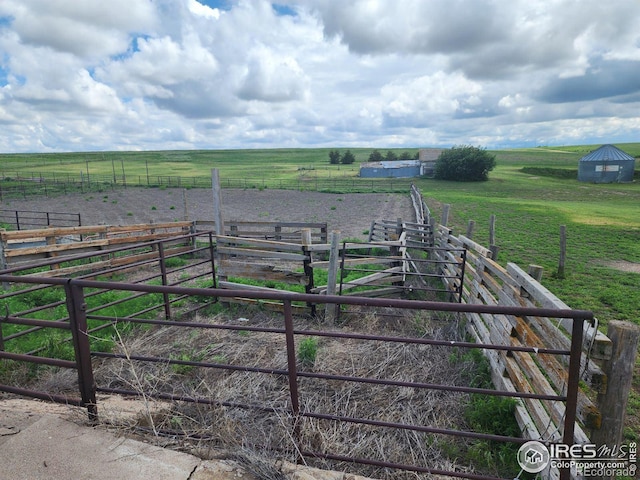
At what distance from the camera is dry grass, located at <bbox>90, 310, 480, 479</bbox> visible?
9.06 feet

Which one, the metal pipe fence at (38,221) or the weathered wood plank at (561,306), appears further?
the metal pipe fence at (38,221)

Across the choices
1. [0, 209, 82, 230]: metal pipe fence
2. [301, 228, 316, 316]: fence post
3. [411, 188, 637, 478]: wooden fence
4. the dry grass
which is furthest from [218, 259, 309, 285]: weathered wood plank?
[0, 209, 82, 230]: metal pipe fence

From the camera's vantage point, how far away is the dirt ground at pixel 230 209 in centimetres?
2017

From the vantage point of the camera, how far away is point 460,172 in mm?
54906

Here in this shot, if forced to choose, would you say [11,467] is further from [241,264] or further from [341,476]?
[241,264]

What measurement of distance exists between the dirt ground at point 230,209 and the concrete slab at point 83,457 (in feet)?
42.9

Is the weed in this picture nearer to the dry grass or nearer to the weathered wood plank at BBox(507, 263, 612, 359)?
the dry grass

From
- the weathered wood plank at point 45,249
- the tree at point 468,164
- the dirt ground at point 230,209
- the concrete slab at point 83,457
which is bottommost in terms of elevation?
the dirt ground at point 230,209

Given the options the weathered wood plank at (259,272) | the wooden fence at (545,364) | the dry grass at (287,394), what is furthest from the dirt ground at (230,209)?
the wooden fence at (545,364)

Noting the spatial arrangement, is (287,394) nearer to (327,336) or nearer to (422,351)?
(327,336)

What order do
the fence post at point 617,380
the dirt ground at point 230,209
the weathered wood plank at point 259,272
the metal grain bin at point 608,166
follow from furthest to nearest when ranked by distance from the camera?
the metal grain bin at point 608,166 → the dirt ground at point 230,209 → the weathered wood plank at point 259,272 → the fence post at point 617,380

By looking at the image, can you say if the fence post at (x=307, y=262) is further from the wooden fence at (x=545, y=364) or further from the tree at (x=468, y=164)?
the tree at (x=468, y=164)

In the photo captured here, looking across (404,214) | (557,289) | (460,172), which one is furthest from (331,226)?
(460,172)

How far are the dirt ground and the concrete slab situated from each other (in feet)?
42.9
